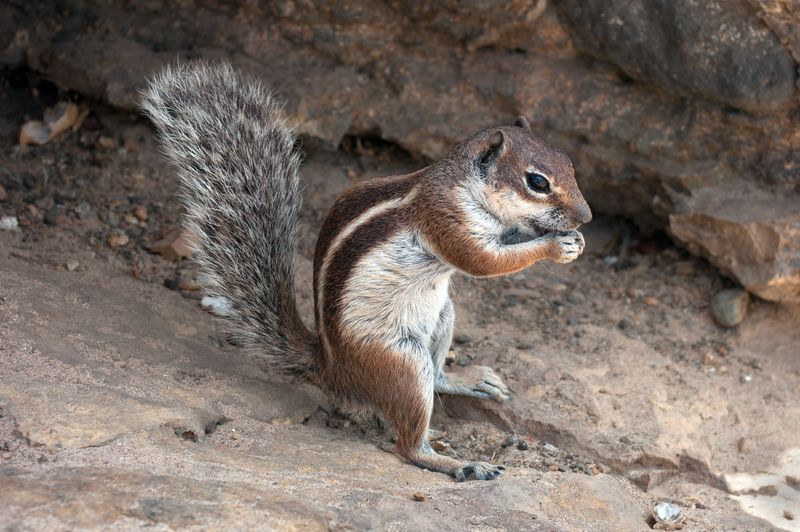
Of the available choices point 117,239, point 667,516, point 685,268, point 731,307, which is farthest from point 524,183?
point 117,239

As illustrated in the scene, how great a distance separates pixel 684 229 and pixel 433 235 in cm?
209

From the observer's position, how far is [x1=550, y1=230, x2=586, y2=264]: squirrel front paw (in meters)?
4.13

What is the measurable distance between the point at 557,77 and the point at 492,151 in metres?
1.69

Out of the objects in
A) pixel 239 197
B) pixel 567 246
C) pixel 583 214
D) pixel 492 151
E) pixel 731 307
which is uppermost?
pixel 492 151

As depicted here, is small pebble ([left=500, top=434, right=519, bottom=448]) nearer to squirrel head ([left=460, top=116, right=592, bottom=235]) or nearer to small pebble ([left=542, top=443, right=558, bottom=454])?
small pebble ([left=542, top=443, right=558, bottom=454])

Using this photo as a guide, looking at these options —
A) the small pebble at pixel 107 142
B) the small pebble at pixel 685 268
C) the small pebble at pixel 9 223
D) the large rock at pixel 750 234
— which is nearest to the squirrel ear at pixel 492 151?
the large rock at pixel 750 234

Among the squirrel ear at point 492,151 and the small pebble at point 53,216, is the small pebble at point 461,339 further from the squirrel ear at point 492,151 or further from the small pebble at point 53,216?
the small pebble at point 53,216

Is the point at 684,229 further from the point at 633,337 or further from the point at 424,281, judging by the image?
the point at 424,281

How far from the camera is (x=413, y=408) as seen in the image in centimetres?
414

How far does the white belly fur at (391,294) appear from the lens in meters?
4.15

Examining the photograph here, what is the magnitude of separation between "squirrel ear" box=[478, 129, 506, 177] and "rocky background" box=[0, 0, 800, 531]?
1323mm

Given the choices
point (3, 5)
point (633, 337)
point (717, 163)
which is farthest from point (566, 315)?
point (3, 5)

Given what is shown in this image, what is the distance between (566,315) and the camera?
5609mm

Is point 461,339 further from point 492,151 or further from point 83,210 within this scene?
point 83,210
